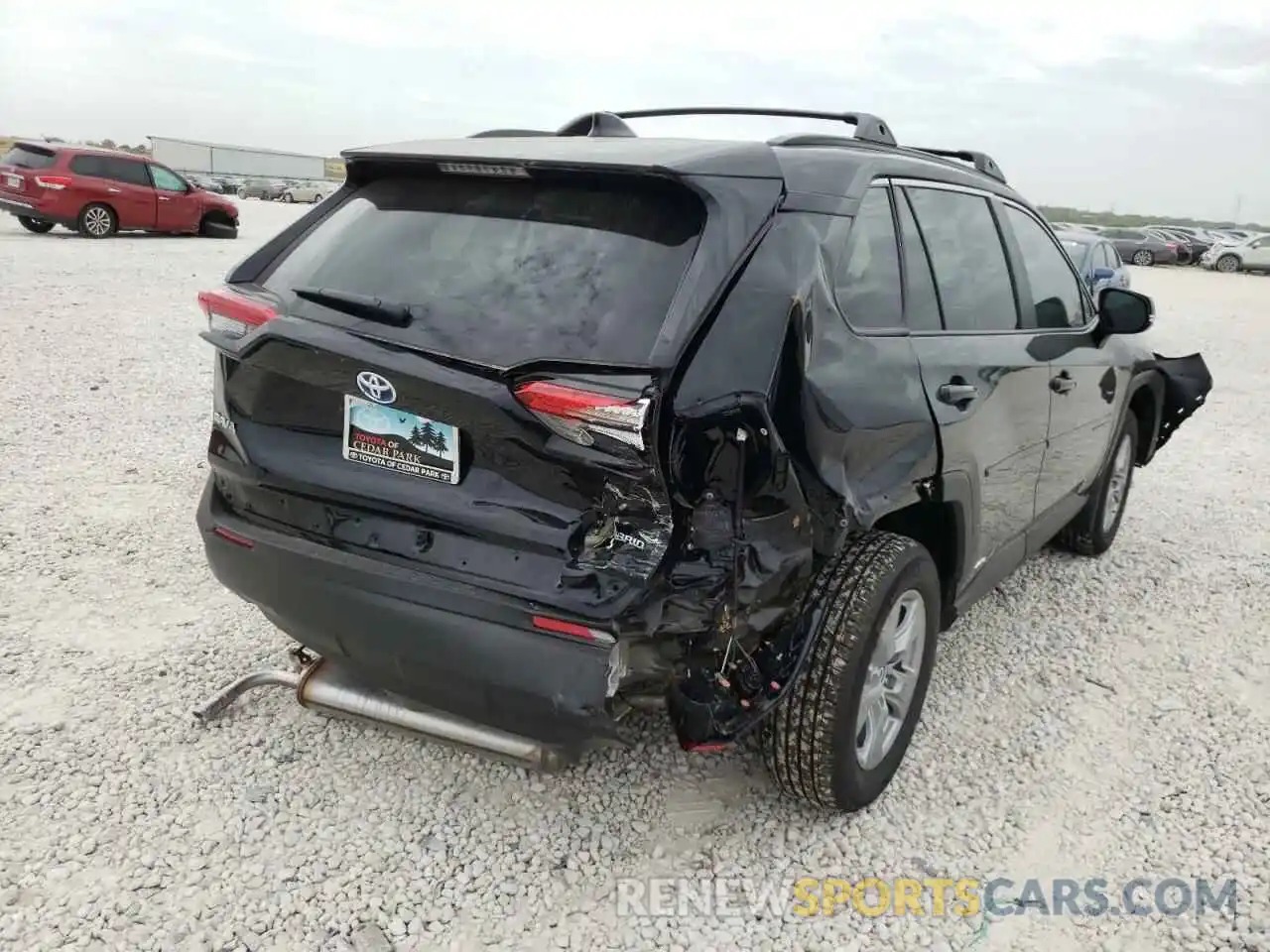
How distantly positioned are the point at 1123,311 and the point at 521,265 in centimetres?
284

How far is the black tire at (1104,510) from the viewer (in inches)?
193

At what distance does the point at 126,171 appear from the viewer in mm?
18359

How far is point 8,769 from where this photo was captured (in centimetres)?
288

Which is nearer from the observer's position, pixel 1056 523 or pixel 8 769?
pixel 8 769

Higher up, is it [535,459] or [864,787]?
[535,459]

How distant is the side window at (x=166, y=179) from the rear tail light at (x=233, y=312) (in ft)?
61.7

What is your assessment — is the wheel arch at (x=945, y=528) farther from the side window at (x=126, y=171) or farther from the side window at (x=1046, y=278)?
the side window at (x=126, y=171)

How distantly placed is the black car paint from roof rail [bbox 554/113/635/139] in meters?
0.54

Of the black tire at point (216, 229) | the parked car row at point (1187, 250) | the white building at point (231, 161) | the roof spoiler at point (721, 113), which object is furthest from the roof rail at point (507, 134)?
the white building at point (231, 161)

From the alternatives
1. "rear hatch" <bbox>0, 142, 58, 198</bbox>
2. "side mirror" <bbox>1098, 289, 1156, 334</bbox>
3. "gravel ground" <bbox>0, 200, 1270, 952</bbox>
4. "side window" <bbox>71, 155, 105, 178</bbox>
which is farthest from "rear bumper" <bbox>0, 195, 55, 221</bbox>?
"side mirror" <bbox>1098, 289, 1156, 334</bbox>

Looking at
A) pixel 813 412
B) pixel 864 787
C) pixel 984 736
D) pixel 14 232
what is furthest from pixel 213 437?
pixel 14 232

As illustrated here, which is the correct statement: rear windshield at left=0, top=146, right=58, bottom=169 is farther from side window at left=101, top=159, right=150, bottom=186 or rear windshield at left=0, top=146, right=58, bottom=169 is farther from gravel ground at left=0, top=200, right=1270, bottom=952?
gravel ground at left=0, top=200, right=1270, bottom=952

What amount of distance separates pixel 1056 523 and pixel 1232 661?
857 millimetres

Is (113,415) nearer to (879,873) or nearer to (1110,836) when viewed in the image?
(879,873)
